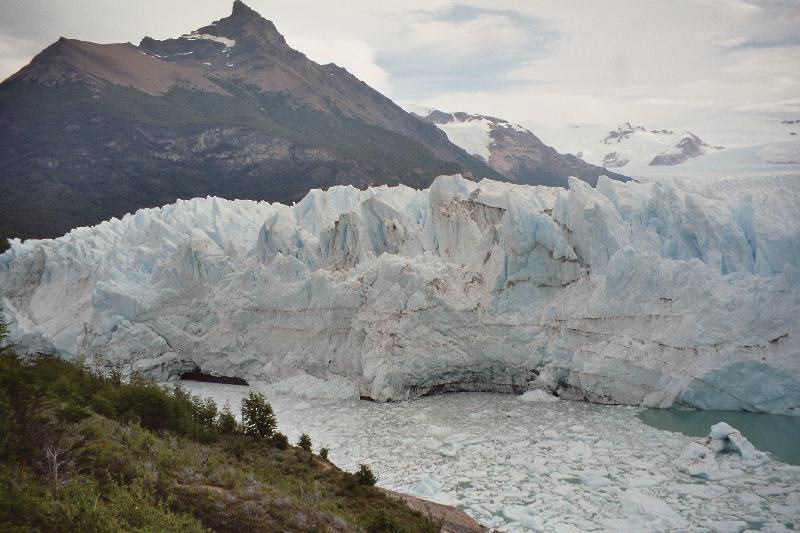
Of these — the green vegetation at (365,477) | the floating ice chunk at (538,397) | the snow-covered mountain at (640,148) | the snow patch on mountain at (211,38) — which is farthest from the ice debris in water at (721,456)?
the snow patch on mountain at (211,38)

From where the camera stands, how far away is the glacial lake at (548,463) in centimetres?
1203

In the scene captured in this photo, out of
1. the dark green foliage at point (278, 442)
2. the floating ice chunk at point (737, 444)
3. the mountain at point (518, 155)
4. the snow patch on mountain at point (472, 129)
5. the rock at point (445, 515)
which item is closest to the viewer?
the rock at point (445, 515)

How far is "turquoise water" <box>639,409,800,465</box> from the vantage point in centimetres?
1458

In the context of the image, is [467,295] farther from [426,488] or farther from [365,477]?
[365,477]

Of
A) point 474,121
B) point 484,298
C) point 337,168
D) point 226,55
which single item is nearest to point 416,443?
point 484,298

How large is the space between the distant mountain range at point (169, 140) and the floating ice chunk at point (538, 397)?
149 ft

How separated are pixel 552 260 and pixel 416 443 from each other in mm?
8420

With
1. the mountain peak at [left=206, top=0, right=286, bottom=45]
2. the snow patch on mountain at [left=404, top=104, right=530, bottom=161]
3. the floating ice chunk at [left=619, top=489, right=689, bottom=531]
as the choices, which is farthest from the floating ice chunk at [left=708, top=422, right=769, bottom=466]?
the mountain peak at [left=206, top=0, right=286, bottom=45]

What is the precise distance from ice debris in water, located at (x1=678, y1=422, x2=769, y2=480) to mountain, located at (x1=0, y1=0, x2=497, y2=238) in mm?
51840

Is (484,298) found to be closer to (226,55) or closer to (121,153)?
(121,153)

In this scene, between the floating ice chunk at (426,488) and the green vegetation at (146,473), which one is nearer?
the green vegetation at (146,473)

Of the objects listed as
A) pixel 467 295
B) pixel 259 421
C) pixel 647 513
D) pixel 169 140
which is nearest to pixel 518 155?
pixel 169 140

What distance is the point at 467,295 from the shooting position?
22234 mm

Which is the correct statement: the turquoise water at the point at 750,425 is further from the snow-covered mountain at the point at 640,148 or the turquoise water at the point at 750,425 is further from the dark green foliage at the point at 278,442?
the snow-covered mountain at the point at 640,148
